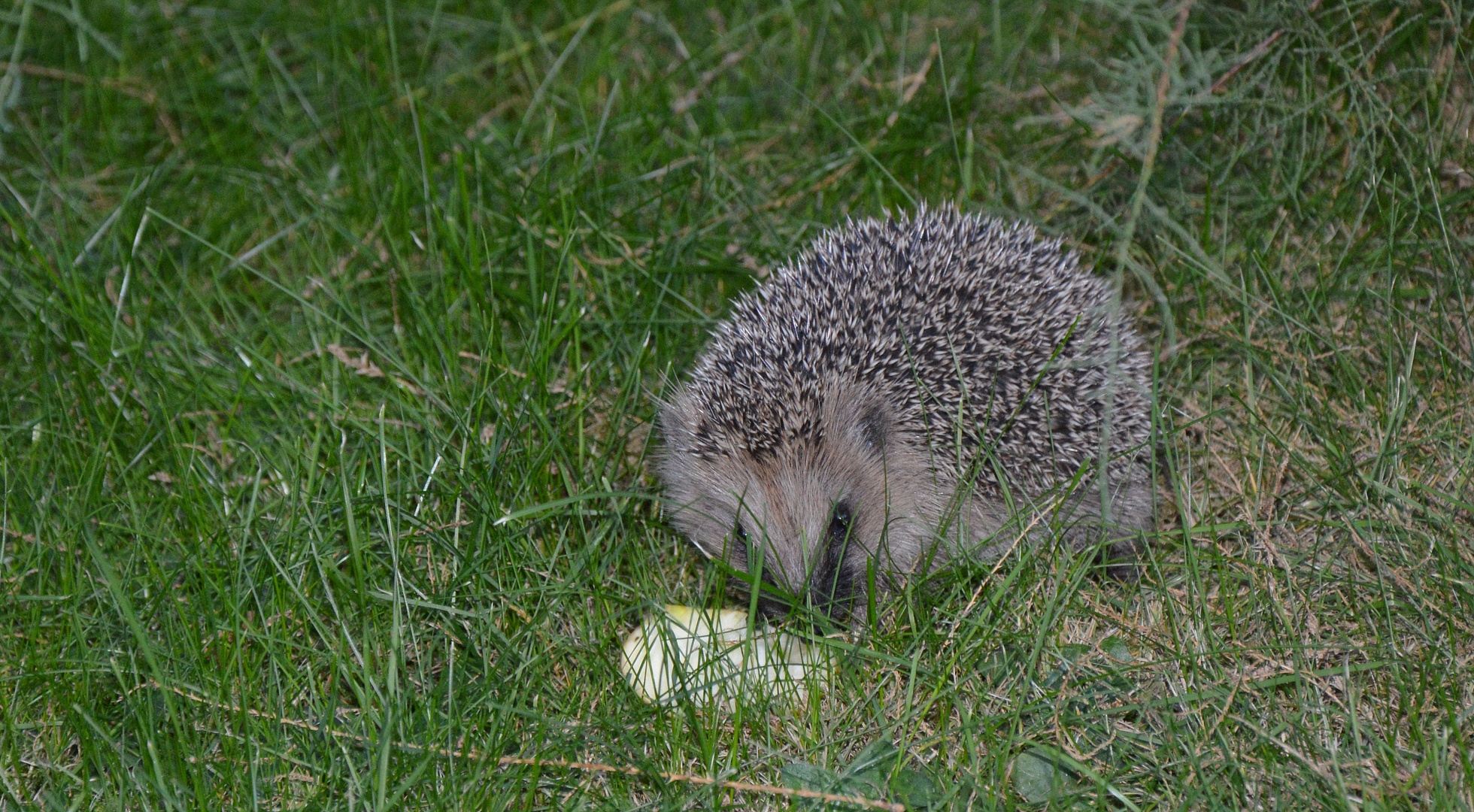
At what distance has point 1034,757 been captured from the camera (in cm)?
318

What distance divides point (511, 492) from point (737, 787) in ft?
4.57

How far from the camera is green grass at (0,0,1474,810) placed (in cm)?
323

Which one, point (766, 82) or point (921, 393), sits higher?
point (766, 82)

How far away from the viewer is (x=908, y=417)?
3996 millimetres

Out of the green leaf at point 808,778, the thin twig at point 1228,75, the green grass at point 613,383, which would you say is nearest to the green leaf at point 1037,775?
the green grass at point 613,383

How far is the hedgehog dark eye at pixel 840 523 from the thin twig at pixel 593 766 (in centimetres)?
112

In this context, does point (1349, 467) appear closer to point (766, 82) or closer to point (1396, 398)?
point (1396, 398)

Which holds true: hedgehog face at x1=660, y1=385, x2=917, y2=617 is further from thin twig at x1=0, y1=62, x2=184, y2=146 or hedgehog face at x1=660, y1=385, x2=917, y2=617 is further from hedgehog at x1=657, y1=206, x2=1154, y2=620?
thin twig at x1=0, y1=62, x2=184, y2=146

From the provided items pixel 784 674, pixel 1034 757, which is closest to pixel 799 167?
pixel 784 674

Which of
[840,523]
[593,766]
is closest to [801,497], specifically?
[840,523]

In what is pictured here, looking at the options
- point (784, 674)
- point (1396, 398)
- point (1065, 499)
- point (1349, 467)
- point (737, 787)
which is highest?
point (1396, 398)

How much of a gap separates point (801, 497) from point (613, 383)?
0.95 metres

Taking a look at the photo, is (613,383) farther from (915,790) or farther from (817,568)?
(915,790)

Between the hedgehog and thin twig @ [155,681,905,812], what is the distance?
0.79 m
